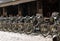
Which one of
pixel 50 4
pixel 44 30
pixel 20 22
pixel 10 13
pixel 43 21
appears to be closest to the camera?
pixel 44 30

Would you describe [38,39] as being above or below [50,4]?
below

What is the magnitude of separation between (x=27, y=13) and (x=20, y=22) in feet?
9.92

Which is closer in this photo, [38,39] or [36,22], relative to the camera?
[38,39]

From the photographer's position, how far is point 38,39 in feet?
23.2

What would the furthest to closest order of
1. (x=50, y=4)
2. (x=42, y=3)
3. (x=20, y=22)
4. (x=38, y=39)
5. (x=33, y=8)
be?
1. (x=33, y=8)
2. (x=50, y=4)
3. (x=42, y=3)
4. (x=20, y=22)
5. (x=38, y=39)

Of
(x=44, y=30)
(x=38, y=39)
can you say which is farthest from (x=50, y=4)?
(x=38, y=39)

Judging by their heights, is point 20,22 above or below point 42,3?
below

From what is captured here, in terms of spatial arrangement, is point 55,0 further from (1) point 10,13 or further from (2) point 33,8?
(1) point 10,13

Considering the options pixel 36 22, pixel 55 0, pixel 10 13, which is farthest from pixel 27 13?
pixel 36 22

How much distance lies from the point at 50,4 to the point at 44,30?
11.0 feet

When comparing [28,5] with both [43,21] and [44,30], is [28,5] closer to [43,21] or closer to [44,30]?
[43,21]

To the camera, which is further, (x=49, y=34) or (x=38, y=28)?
(x=38, y=28)

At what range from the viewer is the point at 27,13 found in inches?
483

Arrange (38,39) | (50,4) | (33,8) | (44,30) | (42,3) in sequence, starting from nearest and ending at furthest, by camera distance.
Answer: (38,39) → (44,30) → (42,3) → (50,4) → (33,8)
